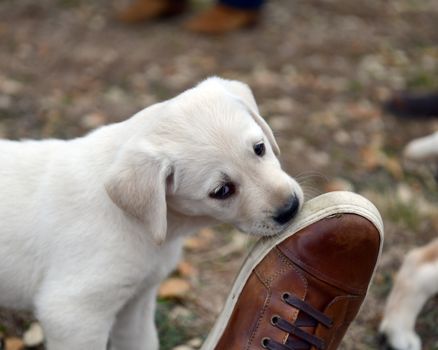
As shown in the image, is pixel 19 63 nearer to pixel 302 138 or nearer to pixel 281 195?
pixel 302 138

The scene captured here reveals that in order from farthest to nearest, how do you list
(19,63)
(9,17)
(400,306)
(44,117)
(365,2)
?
(365,2), (9,17), (19,63), (44,117), (400,306)

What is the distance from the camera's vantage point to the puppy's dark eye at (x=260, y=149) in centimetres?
195

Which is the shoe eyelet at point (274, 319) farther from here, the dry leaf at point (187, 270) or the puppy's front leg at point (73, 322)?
the dry leaf at point (187, 270)

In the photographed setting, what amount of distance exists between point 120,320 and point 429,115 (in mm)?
3043

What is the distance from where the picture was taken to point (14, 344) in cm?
237

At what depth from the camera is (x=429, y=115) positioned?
176 inches

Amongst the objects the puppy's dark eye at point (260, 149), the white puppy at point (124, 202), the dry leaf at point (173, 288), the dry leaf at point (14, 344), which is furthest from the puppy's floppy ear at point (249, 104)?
the dry leaf at point (14, 344)

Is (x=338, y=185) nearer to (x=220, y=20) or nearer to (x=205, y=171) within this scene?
(x=205, y=171)

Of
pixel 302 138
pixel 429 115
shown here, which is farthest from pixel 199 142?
pixel 429 115

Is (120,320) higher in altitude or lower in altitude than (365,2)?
higher

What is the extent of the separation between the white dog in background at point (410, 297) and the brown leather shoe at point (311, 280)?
1.24ft

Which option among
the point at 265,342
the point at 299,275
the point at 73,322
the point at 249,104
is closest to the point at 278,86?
the point at 249,104

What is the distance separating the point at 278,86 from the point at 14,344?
3.05 m

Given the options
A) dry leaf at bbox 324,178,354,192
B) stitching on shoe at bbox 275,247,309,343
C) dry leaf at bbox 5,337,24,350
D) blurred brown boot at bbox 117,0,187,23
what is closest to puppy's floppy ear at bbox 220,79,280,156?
stitching on shoe at bbox 275,247,309,343
